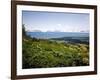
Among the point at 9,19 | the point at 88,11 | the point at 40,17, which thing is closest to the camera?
the point at 9,19

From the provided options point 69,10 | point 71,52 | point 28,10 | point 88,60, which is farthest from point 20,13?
point 88,60

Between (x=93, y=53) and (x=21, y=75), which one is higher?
(x=93, y=53)

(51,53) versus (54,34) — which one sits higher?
(54,34)

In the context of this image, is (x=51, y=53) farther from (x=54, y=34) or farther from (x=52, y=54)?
(x=54, y=34)

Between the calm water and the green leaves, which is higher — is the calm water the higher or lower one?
the higher one

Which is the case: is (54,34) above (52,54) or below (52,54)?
above

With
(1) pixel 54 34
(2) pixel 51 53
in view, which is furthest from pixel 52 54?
(1) pixel 54 34

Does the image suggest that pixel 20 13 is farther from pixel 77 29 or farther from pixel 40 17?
pixel 77 29

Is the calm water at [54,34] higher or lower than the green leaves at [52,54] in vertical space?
higher

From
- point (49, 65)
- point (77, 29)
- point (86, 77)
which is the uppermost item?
point (77, 29)

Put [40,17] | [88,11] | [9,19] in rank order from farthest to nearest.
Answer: [88,11]
[40,17]
[9,19]

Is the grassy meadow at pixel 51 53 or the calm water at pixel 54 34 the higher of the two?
the calm water at pixel 54 34
